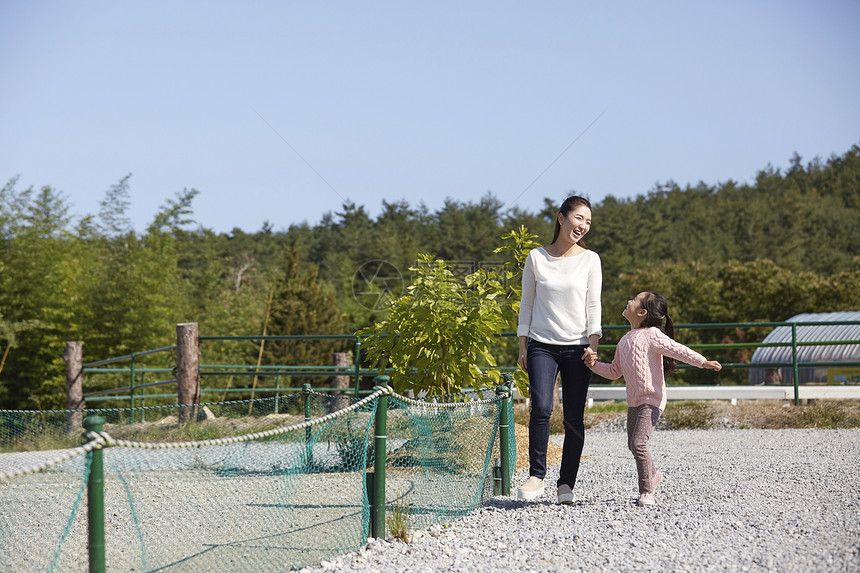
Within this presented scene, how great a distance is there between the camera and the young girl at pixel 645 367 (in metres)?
4.48

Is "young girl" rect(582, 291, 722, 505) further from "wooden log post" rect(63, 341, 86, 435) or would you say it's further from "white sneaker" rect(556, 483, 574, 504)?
"wooden log post" rect(63, 341, 86, 435)

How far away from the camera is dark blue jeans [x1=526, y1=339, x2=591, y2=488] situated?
4.40m

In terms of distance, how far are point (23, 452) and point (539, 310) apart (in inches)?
240

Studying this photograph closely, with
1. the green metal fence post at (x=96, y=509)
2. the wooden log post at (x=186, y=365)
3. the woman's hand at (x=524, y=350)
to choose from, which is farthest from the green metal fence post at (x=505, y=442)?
the wooden log post at (x=186, y=365)

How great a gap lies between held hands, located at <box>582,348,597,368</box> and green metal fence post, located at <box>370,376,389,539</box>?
3.61ft

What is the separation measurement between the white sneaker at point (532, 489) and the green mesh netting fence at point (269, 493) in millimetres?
423

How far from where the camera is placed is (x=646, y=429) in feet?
14.7

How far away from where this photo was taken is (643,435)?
448cm

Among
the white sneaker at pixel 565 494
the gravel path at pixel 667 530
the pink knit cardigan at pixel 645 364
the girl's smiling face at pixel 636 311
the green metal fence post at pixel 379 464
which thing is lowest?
the gravel path at pixel 667 530

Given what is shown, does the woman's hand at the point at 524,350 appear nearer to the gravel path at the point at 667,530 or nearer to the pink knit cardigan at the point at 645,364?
the pink knit cardigan at the point at 645,364

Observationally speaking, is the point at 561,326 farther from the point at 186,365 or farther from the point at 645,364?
the point at 186,365

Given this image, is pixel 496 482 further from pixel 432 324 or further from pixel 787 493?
pixel 787 493

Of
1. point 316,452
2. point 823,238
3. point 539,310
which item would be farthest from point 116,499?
point 823,238

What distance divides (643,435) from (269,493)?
216 cm
